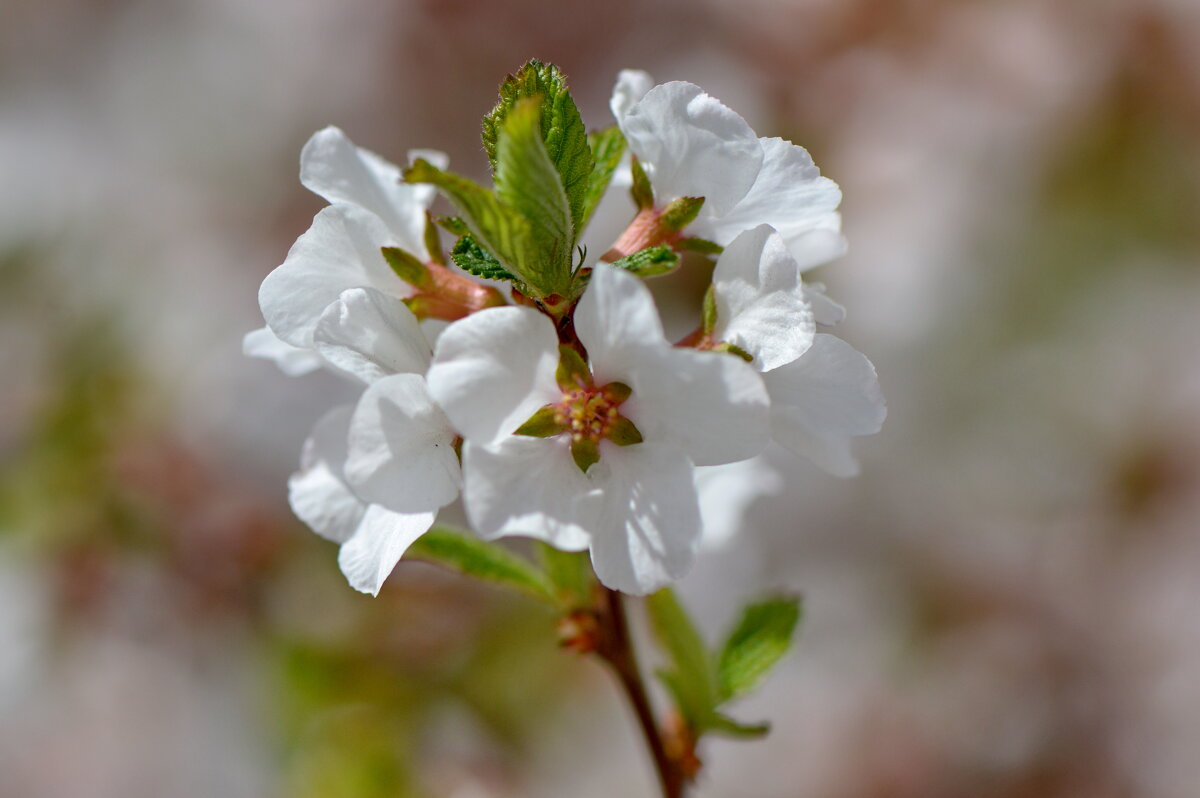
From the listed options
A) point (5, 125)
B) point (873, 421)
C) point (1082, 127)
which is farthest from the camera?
point (5, 125)

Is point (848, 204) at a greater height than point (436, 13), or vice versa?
point (436, 13)

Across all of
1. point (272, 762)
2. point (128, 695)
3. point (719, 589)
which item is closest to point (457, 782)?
point (272, 762)

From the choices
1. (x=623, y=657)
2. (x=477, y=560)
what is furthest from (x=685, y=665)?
(x=477, y=560)

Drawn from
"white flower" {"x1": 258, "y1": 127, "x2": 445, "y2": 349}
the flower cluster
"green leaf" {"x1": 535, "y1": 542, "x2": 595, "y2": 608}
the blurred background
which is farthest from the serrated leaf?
the blurred background

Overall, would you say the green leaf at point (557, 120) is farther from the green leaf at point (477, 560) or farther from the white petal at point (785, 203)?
the green leaf at point (477, 560)

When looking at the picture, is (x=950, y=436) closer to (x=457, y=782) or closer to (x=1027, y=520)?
(x=1027, y=520)

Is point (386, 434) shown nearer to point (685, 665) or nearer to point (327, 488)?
point (327, 488)

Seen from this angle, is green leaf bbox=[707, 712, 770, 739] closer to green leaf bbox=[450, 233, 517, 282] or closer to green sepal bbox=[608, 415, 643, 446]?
green sepal bbox=[608, 415, 643, 446]
